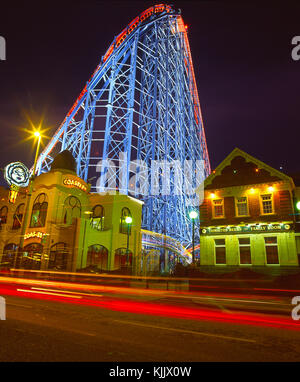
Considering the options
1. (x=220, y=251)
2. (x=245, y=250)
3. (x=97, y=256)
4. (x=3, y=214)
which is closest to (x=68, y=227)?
(x=97, y=256)

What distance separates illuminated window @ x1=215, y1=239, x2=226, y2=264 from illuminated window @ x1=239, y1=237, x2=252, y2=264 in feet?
4.66

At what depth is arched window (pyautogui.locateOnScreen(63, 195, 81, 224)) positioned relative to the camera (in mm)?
28292

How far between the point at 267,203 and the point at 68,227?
1933 centimetres

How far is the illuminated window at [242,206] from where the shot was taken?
22314 millimetres

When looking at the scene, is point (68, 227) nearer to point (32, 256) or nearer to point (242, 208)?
point (32, 256)

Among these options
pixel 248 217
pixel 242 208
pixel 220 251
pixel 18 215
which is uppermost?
pixel 18 215

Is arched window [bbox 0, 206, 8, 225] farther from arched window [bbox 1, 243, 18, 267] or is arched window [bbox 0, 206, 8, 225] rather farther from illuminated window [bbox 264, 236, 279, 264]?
illuminated window [bbox 264, 236, 279, 264]

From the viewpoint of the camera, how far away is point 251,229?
21.2m

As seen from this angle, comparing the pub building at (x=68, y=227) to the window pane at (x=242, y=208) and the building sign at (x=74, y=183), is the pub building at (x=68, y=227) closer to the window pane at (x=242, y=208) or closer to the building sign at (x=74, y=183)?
the building sign at (x=74, y=183)
